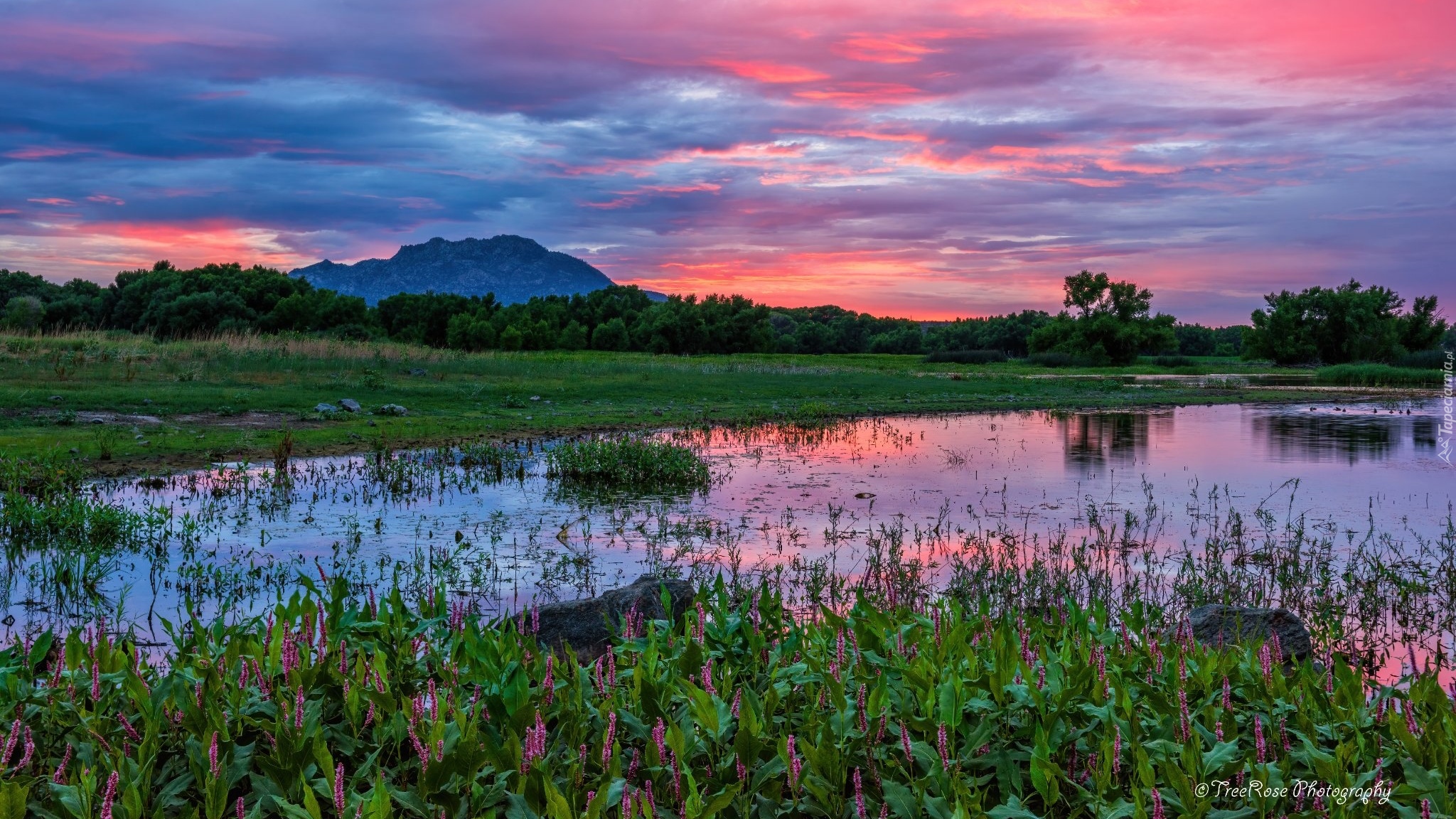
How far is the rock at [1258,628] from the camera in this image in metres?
6.50

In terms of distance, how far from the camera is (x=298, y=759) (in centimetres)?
378

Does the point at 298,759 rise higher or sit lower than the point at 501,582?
higher

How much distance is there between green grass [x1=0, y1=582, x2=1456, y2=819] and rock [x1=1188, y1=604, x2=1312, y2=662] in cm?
129

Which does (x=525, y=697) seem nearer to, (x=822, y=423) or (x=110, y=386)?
(x=822, y=423)

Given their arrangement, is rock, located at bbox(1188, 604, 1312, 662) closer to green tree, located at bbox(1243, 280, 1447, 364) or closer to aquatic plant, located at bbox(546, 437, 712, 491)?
aquatic plant, located at bbox(546, 437, 712, 491)

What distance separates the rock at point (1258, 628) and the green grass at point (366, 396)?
15.6 m

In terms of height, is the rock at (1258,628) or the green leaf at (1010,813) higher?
the green leaf at (1010,813)

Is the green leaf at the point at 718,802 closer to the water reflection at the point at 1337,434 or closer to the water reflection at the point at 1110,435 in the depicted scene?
the water reflection at the point at 1110,435

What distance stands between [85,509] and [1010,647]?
11742 millimetres

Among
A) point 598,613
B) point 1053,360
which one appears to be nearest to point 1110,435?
point 598,613

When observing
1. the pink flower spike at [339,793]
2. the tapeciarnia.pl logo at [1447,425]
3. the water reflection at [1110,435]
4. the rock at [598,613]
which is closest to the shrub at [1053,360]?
the tapeciarnia.pl logo at [1447,425]

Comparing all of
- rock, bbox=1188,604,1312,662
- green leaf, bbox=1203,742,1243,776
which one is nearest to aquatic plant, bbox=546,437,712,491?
rock, bbox=1188,604,1312,662

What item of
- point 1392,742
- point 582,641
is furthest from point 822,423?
point 1392,742

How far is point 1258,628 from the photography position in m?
6.45
